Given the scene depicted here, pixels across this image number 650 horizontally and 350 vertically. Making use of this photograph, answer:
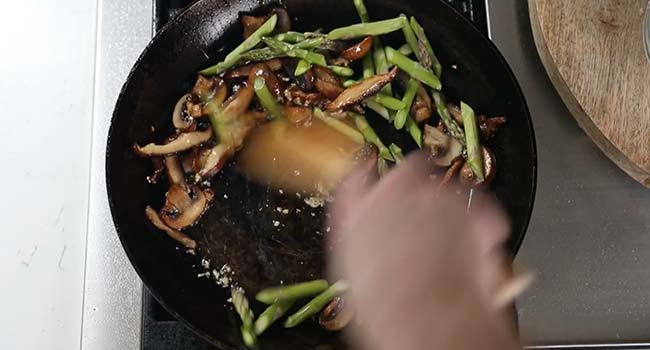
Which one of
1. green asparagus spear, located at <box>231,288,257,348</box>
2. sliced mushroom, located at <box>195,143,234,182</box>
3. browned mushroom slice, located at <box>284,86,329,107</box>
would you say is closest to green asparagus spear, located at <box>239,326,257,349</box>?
green asparagus spear, located at <box>231,288,257,348</box>

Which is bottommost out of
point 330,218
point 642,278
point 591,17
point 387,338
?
point 642,278

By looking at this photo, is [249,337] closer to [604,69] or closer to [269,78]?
[269,78]

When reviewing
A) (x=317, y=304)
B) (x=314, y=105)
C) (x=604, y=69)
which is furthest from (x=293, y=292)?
(x=604, y=69)

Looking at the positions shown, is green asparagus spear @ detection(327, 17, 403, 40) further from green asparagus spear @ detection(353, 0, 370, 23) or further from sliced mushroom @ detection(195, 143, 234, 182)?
sliced mushroom @ detection(195, 143, 234, 182)

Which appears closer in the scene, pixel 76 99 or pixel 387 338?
pixel 387 338

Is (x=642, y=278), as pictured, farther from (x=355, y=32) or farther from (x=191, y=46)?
(x=191, y=46)

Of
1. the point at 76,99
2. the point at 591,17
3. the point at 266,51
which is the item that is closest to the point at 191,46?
the point at 266,51
